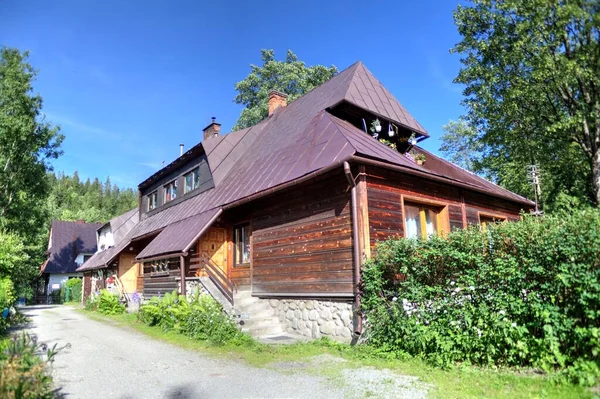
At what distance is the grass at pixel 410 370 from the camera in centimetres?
493

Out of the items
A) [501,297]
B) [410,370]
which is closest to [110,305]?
[410,370]

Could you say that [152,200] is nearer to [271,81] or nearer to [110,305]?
[110,305]

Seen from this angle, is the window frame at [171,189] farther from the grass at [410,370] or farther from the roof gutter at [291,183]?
the grass at [410,370]

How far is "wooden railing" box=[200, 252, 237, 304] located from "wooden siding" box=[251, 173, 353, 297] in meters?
0.74

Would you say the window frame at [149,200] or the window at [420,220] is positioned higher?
the window frame at [149,200]

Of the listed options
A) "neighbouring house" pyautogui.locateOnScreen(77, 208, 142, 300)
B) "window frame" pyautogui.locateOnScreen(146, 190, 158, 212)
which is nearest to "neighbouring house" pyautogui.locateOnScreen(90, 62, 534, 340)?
"neighbouring house" pyautogui.locateOnScreen(77, 208, 142, 300)

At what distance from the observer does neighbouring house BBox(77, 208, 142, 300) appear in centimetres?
2150

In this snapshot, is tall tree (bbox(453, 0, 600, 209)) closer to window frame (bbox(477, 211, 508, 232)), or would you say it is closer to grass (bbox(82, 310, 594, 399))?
window frame (bbox(477, 211, 508, 232))

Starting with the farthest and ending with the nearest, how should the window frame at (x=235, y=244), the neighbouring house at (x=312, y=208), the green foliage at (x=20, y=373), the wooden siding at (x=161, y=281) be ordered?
the wooden siding at (x=161, y=281), the window frame at (x=235, y=244), the neighbouring house at (x=312, y=208), the green foliage at (x=20, y=373)

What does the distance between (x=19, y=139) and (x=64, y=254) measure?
22.1 meters

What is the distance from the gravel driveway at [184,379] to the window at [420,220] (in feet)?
15.5

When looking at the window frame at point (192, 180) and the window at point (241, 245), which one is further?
the window frame at point (192, 180)

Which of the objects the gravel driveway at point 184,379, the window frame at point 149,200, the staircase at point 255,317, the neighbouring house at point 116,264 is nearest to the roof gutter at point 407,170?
the gravel driveway at point 184,379

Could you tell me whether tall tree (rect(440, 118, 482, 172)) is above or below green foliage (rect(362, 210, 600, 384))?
above
